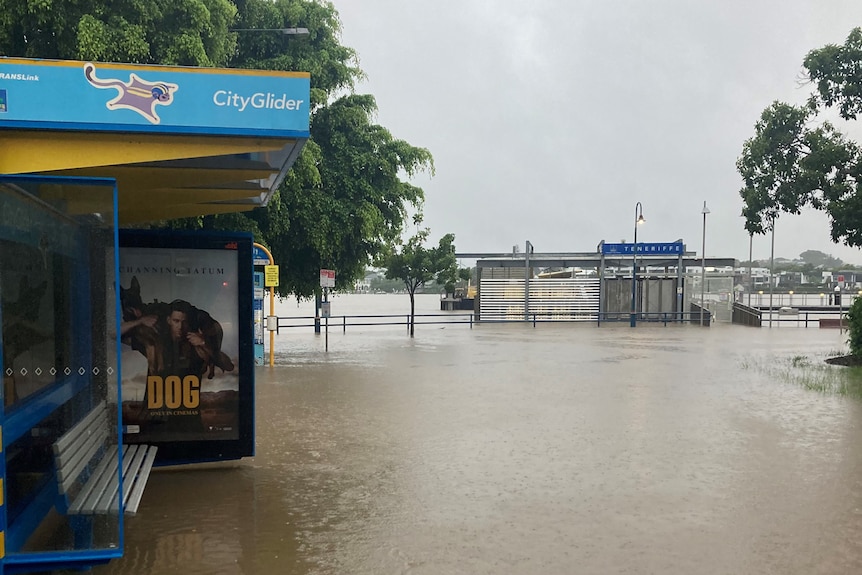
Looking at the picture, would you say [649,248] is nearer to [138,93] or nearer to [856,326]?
[856,326]

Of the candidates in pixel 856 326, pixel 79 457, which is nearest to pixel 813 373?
pixel 856 326

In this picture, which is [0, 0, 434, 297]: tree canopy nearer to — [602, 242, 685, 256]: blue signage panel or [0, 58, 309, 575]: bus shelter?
[0, 58, 309, 575]: bus shelter

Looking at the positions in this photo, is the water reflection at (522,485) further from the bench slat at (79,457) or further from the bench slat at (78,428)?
the bench slat at (78,428)

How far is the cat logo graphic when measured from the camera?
15.0 ft

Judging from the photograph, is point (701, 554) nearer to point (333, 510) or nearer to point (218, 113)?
point (333, 510)

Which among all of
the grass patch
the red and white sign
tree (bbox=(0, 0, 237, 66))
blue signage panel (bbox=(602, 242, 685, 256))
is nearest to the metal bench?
tree (bbox=(0, 0, 237, 66))

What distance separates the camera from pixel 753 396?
12.7 meters

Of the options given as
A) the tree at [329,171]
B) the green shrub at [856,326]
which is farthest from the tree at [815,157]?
the tree at [329,171]

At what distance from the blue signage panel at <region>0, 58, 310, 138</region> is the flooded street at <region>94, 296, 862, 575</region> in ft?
A: 9.44

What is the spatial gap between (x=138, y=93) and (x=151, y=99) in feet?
0.27

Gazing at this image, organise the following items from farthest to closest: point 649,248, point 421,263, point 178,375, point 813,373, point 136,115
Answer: point 649,248, point 421,263, point 813,373, point 178,375, point 136,115

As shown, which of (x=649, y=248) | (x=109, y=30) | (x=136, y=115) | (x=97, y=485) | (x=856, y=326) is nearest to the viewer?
(x=136, y=115)

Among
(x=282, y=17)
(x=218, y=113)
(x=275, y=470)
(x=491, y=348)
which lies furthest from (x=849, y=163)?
(x=218, y=113)

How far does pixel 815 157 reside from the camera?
1753 cm
